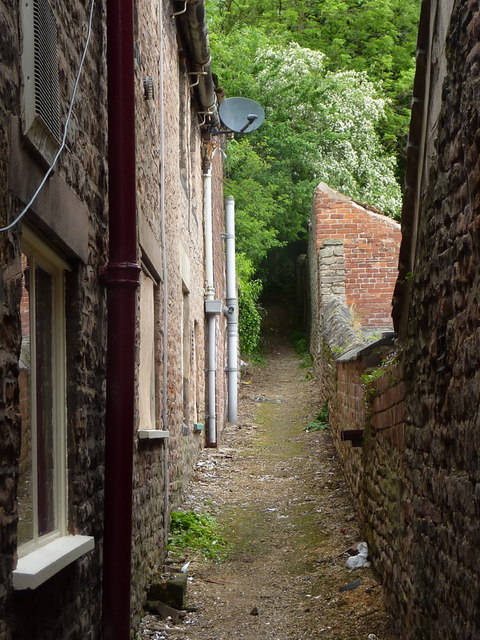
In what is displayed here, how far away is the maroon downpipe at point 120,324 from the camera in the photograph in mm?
4789

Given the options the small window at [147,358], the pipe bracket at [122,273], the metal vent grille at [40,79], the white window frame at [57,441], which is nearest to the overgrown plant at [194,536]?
the small window at [147,358]

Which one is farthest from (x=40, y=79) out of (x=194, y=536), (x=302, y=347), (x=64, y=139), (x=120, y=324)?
(x=302, y=347)

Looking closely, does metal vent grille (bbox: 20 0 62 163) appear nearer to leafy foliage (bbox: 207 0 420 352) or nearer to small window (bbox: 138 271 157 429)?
small window (bbox: 138 271 157 429)

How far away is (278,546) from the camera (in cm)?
932

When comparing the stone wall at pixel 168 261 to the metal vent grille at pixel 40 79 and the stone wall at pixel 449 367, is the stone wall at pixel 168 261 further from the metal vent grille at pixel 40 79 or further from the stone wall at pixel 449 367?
the metal vent grille at pixel 40 79

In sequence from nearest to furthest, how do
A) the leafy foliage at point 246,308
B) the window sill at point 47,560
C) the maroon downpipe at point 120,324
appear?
the window sill at point 47,560, the maroon downpipe at point 120,324, the leafy foliage at point 246,308

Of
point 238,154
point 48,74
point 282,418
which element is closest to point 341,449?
point 282,418

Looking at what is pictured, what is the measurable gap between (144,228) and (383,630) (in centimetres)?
345

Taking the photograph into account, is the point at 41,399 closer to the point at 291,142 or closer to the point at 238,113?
the point at 238,113

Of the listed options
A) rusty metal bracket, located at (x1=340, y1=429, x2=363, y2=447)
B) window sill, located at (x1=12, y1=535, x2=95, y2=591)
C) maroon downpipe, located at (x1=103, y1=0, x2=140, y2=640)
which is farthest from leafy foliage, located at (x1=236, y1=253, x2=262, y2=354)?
window sill, located at (x1=12, y1=535, x2=95, y2=591)

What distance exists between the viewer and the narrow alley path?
6742 mm

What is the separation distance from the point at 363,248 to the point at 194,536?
28.8 feet

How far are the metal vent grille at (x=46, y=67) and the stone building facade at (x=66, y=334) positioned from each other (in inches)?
0.6

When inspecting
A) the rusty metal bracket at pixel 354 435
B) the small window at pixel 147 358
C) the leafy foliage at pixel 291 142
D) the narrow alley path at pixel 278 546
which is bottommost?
the narrow alley path at pixel 278 546
